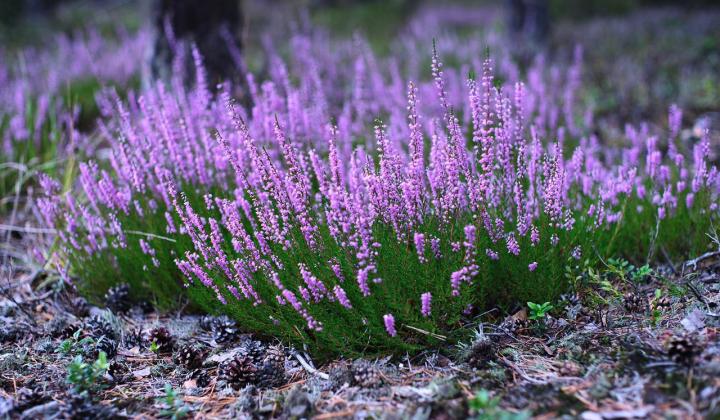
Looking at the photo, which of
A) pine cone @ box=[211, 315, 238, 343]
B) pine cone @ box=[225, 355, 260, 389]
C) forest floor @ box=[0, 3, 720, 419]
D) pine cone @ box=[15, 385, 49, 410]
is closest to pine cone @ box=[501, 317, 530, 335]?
forest floor @ box=[0, 3, 720, 419]

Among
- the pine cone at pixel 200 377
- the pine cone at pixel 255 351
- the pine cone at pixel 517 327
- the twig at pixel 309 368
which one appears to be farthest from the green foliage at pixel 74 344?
the pine cone at pixel 517 327

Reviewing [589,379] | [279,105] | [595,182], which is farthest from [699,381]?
[279,105]

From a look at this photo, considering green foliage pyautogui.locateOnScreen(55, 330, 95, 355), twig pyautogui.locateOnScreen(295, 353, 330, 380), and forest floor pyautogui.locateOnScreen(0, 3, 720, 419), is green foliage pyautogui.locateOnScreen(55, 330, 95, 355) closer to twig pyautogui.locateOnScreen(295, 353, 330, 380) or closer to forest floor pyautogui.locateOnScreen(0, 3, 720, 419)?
forest floor pyautogui.locateOnScreen(0, 3, 720, 419)

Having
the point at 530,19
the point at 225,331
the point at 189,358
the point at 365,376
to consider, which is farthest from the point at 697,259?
the point at 530,19

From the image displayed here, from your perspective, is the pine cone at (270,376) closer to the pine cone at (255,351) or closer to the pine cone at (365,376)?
the pine cone at (255,351)

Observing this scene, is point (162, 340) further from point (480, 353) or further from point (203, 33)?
point (203, 33)
